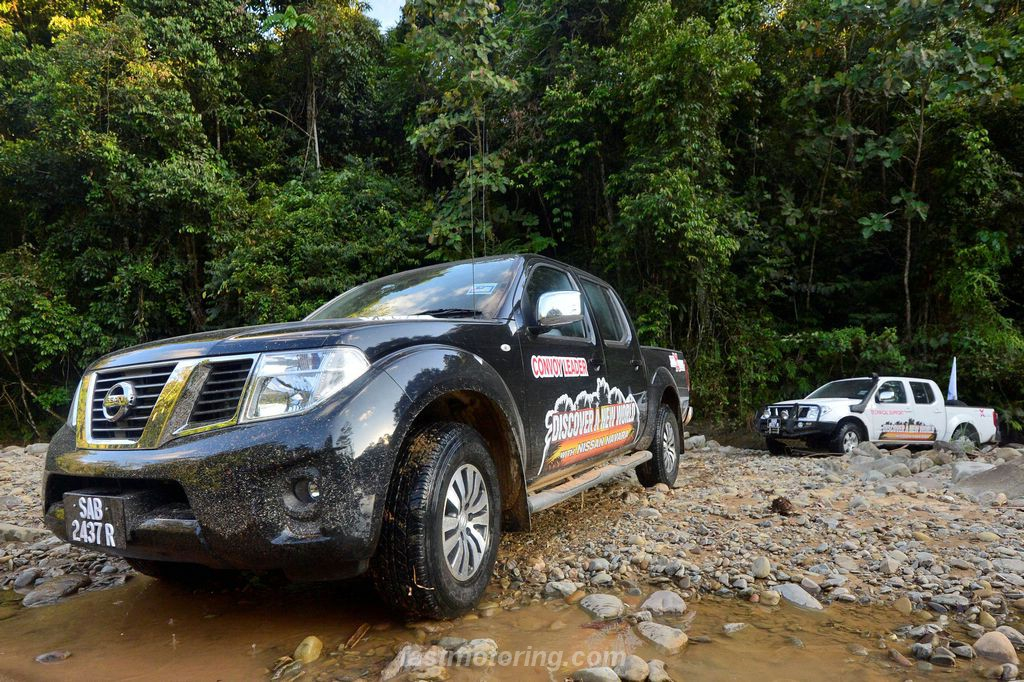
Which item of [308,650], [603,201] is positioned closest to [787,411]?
[603,201]

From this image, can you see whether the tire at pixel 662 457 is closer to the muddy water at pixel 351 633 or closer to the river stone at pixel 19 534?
the muddy water at pixel 351 633

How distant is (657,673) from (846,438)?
8470mm

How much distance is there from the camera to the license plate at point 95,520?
219 cm

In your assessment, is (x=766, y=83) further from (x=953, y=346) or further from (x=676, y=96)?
(x=953, y=346)

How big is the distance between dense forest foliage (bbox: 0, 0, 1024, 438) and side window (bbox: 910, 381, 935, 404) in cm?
105

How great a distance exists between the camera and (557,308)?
3262 millimetres

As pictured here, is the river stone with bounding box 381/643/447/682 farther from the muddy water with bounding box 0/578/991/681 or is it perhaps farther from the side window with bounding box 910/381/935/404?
the side window with bounding box 910/381/935/404

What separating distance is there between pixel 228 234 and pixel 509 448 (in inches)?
438

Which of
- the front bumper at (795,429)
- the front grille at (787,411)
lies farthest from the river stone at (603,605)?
the front grille at (787,411)

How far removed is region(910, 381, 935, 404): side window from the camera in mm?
10273

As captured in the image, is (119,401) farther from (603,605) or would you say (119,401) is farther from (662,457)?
(662,457)

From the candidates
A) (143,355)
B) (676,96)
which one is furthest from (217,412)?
(676,96)

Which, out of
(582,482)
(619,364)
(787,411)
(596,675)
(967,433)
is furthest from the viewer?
(967,433)

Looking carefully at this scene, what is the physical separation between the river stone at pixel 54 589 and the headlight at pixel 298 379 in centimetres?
187
